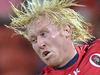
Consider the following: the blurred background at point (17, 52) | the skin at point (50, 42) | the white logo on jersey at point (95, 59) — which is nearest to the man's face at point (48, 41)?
the skin at point (50, 42)

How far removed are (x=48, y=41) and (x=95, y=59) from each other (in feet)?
0.71

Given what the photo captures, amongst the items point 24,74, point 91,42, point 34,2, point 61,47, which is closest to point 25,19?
point 34,2

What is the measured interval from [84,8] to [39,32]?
1379 mm

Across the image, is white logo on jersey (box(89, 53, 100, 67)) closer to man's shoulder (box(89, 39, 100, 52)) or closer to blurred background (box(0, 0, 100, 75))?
man's shoulder (box(89, 39, 100, 52))

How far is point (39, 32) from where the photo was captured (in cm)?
175

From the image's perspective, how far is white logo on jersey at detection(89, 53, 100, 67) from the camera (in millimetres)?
1758

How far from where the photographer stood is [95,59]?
177cm

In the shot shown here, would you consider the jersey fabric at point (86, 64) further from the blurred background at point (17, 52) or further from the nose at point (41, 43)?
the blurred background at point (17, 52)

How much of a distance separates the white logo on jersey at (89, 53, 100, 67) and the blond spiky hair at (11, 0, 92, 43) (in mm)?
131

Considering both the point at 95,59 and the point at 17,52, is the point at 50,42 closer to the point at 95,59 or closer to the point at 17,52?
the point at 95,59

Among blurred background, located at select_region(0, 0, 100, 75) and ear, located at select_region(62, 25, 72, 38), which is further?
blurred background, located at select_region(0, 0, 100, 75)

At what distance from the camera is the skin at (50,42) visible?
1.72 m

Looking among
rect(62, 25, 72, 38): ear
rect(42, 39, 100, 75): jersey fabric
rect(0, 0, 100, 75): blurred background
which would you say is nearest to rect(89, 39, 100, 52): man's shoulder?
rect(42, 39, 100, 75): jersey fabric

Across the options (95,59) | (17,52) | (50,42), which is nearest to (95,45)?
(95,59)
